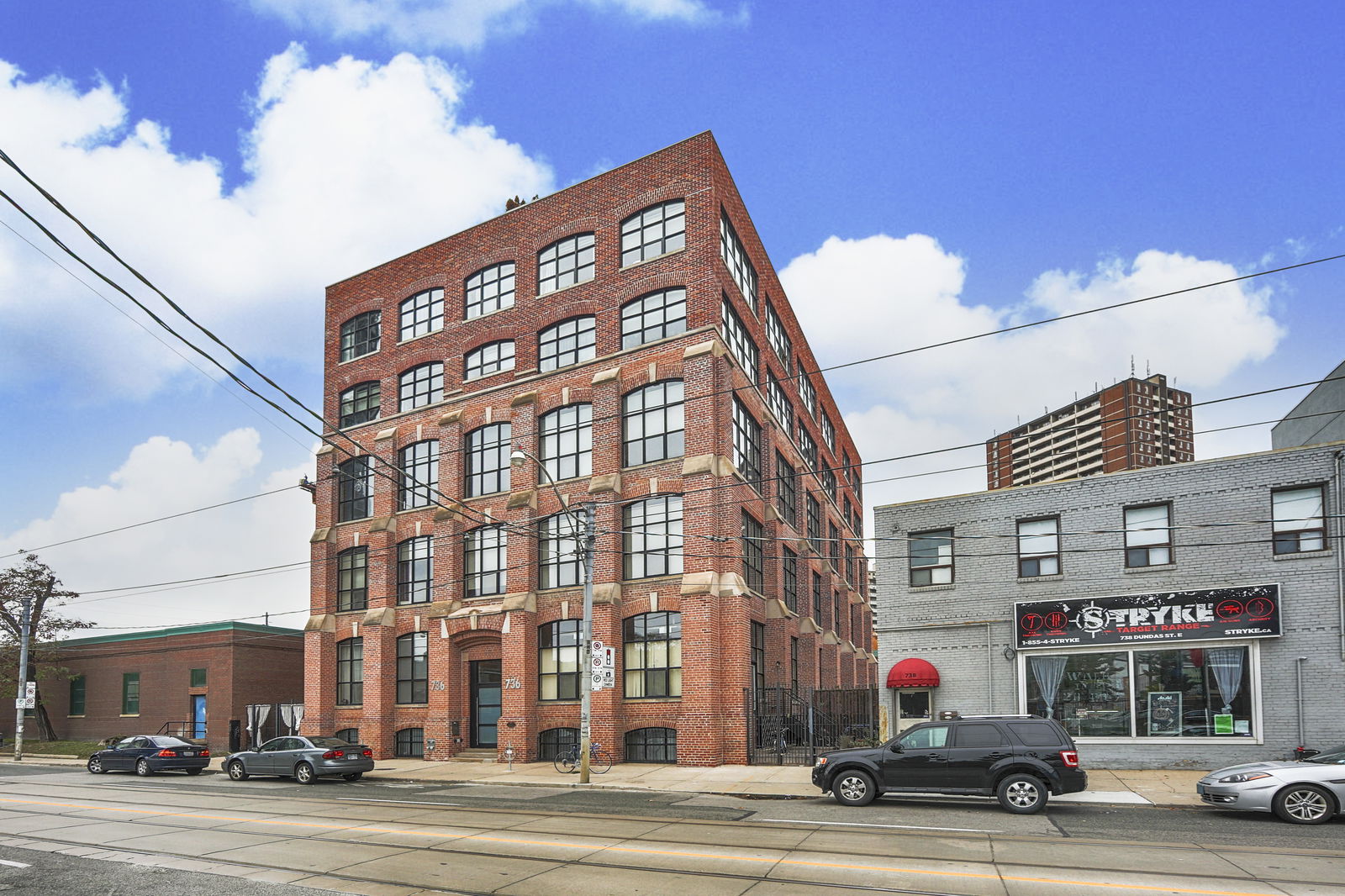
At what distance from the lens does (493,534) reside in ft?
116

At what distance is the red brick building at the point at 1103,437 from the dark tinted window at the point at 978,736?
13531 cm

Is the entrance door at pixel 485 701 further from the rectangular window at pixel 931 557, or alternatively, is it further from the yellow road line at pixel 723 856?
the yellow road line at pixel 723 856

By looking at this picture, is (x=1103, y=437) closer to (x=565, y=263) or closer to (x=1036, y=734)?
(x=565, y=263)

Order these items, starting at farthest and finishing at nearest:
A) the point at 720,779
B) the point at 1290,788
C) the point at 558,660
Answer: the point at 558,660, the point at 720,779, the point at 1290,788

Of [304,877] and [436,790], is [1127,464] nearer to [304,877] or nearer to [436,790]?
[436,790]

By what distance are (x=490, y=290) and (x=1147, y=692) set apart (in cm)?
2526

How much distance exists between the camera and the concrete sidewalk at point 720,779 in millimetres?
19861

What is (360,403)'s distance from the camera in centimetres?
4159

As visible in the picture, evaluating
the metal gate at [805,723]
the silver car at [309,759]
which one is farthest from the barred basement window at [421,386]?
the metal gate at [805,723]

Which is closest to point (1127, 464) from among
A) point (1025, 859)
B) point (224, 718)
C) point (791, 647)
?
point (791, 647)

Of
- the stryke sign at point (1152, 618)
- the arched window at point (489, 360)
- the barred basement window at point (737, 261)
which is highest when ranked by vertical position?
the barred basement window at point (737, 261)

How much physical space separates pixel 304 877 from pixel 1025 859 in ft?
28.8

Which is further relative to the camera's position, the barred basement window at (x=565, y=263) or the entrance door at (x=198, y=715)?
the entrance door at (x=198, y=715)

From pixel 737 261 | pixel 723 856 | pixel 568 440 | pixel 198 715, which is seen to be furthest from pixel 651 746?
pixel 198 715
